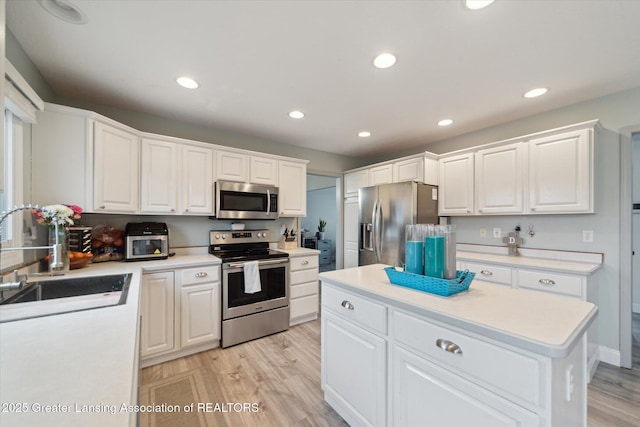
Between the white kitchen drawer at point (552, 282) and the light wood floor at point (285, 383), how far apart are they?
751mm

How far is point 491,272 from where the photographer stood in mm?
2533

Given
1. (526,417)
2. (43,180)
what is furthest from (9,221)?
(526,417)

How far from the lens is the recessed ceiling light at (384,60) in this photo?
1759mm

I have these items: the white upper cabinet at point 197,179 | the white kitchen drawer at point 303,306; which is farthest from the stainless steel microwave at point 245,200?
the white kitchen drawer at point 303,306

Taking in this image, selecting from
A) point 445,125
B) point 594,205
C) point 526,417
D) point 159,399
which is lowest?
point 159,399

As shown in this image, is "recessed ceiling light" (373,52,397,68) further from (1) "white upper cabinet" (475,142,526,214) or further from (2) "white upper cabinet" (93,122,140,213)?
(2) "white upper cabinet" (93,122,140,213)

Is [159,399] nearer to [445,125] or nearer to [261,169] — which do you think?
[261,169]

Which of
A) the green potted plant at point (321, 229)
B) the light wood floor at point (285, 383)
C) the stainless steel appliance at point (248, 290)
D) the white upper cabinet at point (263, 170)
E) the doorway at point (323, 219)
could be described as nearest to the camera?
the light wood floor at point (285, 383)

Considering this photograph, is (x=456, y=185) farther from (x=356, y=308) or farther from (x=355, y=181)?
(x=356, y=308)

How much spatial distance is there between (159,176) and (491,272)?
11.5ft

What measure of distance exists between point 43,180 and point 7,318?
1.44m

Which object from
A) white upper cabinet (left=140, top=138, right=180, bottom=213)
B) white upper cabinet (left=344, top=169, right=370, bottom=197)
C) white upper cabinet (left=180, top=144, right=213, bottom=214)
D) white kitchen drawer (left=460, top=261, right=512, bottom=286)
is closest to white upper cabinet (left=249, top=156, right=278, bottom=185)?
white upper cabinet (left=180, top=144, right=213, bottom=214)

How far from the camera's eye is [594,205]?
7.70 ft

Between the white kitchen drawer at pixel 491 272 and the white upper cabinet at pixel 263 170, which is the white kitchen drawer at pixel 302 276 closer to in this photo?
the white upper cabinet at pixel 263 170
